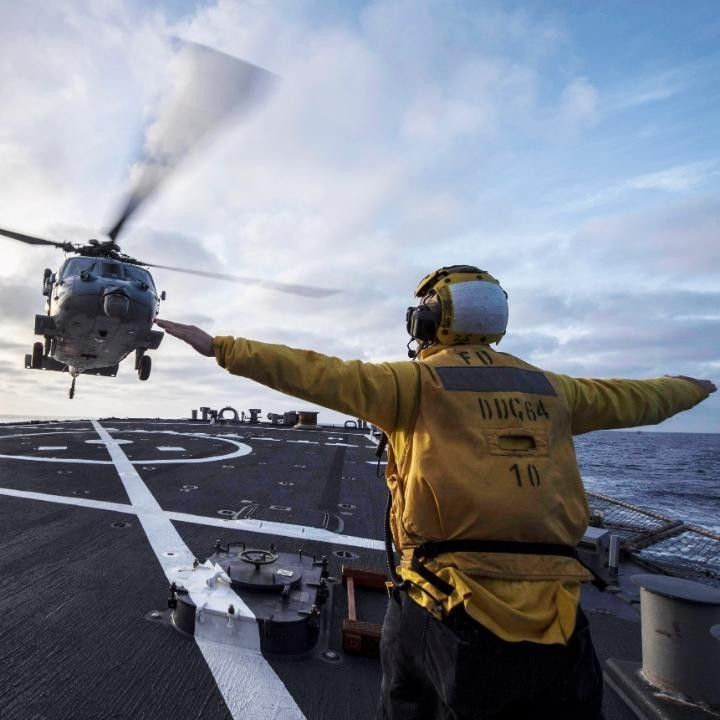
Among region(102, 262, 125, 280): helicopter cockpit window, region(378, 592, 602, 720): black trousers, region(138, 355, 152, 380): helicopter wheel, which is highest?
region(102, 262, 125, 280): helicopter cockpit window

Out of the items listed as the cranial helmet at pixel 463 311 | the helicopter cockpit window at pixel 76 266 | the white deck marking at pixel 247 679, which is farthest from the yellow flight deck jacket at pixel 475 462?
the helicopter cockpit window at pixel 76 266

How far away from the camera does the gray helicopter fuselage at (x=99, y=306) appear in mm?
14039

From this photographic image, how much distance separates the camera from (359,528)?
7473 mm

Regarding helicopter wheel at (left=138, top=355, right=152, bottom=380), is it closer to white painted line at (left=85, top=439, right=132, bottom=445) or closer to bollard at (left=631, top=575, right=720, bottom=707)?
white painted line at (left=85, top=439, right=132, bottom=445)

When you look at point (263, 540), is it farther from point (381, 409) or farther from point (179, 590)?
point (381, 409)

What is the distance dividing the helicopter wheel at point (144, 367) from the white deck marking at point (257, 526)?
1041cm

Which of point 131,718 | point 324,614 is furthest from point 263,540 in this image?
point 131,718

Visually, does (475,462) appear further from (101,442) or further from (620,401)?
(101,442)

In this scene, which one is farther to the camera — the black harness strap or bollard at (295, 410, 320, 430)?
bollard at (295, 410, 320, 430)

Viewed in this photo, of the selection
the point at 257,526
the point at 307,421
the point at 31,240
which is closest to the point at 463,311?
the point at 257,526

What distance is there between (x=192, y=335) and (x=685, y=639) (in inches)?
150

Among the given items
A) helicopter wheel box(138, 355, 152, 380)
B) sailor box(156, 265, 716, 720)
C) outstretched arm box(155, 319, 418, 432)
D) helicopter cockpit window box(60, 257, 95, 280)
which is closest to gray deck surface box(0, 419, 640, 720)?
sailor box(156, 265, 716, 720)

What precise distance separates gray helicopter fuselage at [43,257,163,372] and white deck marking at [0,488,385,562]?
24.5 feet

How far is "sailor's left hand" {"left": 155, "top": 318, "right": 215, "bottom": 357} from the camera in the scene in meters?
2.21
